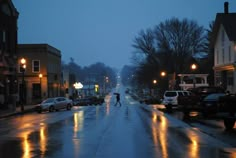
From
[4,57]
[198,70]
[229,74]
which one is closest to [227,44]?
[229,74]

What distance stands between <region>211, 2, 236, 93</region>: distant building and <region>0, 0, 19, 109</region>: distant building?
23631 mm

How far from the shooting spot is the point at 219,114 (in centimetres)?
2208

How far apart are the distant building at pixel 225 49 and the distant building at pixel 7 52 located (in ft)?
77.5

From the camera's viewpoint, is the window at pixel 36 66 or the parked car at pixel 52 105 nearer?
the parked car at pixel 52 105

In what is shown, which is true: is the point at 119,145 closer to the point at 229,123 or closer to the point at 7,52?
the point at 229,123

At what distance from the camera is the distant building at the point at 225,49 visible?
48188mm

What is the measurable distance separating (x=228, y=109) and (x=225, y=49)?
104 ft

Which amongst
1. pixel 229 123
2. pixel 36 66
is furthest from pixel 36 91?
pixel 229 123

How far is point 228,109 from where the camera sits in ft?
69.7

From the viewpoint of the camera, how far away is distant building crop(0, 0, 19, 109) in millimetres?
51059

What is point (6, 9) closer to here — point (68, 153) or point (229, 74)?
point (229, 74)

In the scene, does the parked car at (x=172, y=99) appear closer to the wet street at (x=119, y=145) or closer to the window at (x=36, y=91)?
the wet street at (x=119, y=145)

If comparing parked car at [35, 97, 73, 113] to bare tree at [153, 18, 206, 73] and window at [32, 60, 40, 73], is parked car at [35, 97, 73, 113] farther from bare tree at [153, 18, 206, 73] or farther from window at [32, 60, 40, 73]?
bare tree at [153, 18, 206, 73]

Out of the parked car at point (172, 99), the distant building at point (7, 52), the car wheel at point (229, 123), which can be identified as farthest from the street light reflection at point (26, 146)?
the distant building at point (7, 52)
